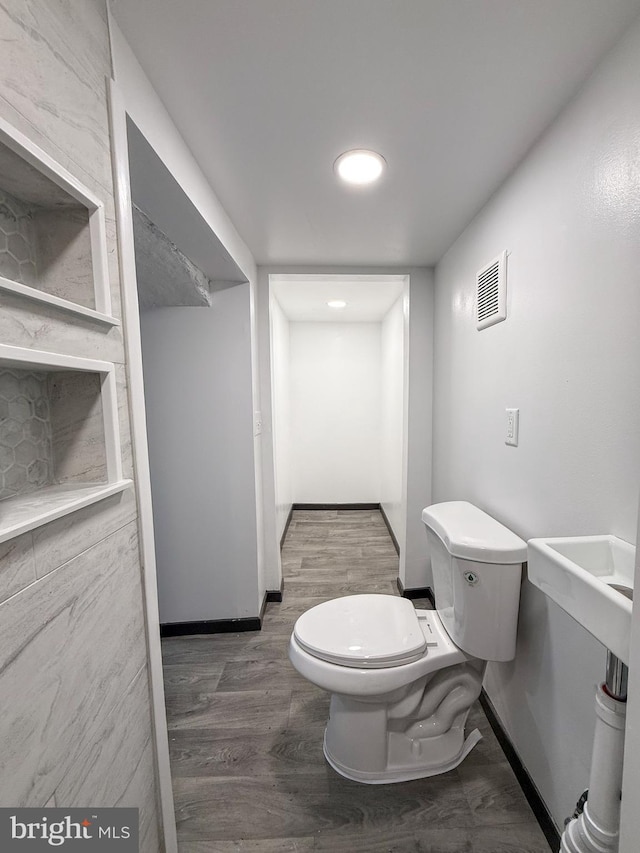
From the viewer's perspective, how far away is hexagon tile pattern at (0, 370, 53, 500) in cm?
57

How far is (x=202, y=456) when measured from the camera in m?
1.88

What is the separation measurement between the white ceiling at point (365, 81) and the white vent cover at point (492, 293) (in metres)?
0.30

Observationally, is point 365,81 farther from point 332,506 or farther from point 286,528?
point 332,506

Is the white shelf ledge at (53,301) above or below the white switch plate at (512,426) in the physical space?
above

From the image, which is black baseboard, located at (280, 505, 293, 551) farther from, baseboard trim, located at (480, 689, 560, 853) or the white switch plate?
the white switch plate

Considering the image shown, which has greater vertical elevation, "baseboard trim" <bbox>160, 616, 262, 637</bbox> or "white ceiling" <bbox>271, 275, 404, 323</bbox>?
"white ceiling" <bbox>271, 275, 404, 323</bbox>

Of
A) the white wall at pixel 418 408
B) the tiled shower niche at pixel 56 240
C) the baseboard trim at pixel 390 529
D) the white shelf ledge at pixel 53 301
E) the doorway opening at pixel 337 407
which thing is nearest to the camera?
the white shelf ledge at pixel 53 301

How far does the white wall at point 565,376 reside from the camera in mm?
751

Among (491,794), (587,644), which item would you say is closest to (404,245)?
(587,644)

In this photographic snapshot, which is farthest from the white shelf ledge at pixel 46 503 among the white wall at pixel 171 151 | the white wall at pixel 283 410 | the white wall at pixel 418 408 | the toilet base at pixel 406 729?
the white wall at pixel 283 410

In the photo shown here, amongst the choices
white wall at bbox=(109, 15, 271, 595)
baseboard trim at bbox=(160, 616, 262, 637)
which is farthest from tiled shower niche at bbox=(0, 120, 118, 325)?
baseboard trim at bbox=(160, 616, 262, 637)

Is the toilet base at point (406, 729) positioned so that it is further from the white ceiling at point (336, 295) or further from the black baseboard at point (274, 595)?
the white ceiling at point (336, 295)

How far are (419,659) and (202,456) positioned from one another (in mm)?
1415

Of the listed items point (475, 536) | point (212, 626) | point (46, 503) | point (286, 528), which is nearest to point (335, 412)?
point (286, 528)
